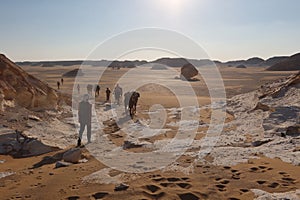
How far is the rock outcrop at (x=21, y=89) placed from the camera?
43.5 feet

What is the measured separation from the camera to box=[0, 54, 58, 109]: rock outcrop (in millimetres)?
13253

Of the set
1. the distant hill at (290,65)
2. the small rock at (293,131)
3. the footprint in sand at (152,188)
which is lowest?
the footprint in sand at (152,188)

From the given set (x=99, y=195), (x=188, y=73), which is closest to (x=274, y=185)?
(x=99, y=195)

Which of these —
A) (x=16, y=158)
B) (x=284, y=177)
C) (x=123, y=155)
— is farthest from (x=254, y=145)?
(x=16, y=158)

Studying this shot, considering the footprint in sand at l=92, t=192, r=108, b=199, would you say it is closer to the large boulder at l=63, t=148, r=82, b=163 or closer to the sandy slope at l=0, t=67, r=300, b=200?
the sandy slope at l=0, t=67, r=300, b=200

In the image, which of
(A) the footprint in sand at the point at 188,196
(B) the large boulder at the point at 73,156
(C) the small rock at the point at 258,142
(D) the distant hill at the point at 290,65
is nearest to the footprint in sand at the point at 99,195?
(A) the footprint in sand at the point at 188,196

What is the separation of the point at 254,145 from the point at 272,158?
5.47ft

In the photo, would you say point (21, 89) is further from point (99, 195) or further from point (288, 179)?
point (288, 179)

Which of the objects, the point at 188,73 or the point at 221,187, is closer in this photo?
the point at 221,187

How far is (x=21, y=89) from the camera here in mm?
13789

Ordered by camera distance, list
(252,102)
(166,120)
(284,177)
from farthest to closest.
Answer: (252,102) → (166,120) → (284,177)

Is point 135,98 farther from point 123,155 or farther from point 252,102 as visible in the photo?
point 123,155

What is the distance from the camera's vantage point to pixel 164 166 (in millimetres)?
7082

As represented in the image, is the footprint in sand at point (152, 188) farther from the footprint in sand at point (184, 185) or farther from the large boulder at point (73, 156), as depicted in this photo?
the large boulder at point (73, 156)
